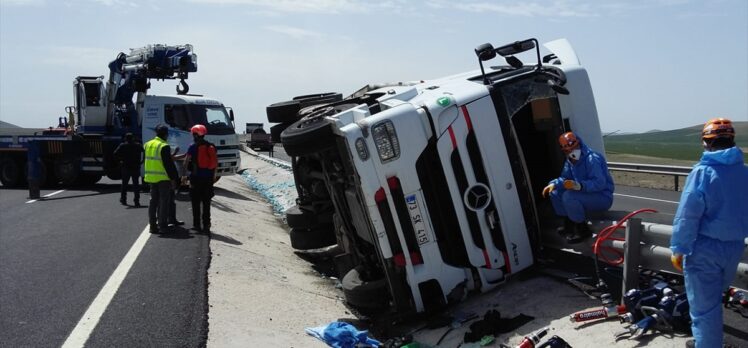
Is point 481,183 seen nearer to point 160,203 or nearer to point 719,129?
point 719,129

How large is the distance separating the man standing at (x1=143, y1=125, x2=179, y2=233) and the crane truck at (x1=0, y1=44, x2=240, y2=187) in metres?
7.38

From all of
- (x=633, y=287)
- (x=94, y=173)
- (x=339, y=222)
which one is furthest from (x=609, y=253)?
(x=94, y=173)

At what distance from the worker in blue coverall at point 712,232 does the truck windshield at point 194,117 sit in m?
15.0

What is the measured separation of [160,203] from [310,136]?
14.6 feet

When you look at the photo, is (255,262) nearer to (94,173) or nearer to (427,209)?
(427,209)

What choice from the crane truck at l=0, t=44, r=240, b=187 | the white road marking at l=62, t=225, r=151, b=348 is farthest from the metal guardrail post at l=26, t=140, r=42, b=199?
the white road marking at l=62, t=225, r=151, b=348

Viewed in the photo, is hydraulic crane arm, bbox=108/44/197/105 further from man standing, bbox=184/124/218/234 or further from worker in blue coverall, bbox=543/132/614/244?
worker in blue coverall, bbox=543/132/614/244

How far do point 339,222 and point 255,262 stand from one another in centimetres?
164

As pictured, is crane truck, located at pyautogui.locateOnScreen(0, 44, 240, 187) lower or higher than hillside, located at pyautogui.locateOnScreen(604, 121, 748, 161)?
higher

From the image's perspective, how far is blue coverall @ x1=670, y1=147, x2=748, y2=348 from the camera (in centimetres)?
404

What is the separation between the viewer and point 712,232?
160 inches

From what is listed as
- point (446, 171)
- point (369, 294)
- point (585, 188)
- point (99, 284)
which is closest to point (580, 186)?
point (585, 188)

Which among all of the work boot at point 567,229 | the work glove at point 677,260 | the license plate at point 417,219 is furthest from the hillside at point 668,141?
the work glove at point 677,260

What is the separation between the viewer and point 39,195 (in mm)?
Answer: 17078
